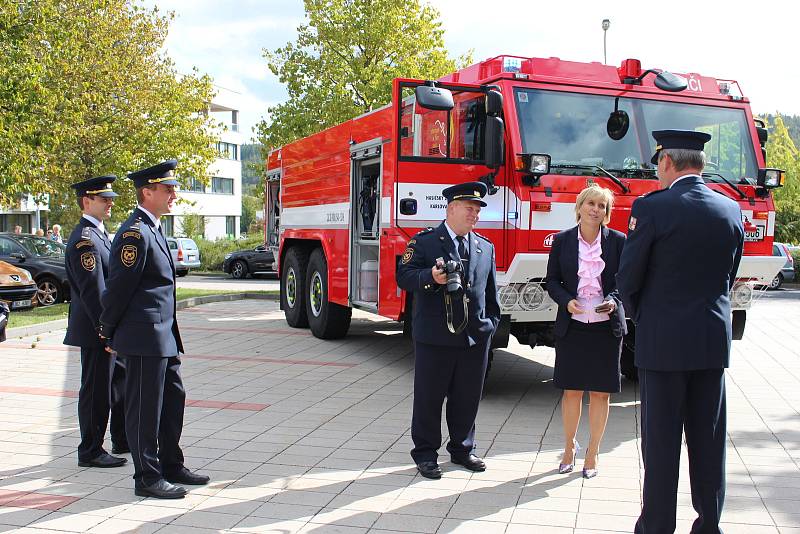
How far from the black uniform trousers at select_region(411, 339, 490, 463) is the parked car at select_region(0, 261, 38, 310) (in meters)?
11.4

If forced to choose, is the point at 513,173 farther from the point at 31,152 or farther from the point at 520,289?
the point at 31,152

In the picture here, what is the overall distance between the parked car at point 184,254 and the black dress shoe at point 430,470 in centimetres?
2641

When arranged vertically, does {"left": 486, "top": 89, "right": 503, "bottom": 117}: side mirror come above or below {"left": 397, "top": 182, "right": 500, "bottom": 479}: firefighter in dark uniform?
above

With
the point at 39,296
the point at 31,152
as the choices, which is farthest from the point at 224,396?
the point at 39,296

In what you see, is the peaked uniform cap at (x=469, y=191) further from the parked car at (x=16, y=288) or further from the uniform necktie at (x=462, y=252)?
the parked car at (x=16, y=288)

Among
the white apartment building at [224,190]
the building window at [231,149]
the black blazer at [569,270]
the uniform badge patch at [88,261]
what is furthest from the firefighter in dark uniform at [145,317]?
the building window at [231,149]

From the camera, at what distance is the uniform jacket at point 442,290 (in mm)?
5383

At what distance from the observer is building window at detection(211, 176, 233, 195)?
67.9 metres

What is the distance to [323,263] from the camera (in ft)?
37.2

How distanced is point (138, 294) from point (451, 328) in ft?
6.36

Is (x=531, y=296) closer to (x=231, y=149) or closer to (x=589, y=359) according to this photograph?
(x=589, y=359)

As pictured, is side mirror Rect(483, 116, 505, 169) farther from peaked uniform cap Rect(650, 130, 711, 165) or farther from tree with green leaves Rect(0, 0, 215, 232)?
tree with green leaves Rect(0, 0, 215, 232)

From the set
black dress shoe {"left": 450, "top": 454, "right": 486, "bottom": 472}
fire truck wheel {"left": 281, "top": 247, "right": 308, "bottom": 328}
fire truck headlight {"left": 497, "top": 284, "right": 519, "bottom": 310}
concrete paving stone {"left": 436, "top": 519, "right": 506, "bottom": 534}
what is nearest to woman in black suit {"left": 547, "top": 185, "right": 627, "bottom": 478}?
black dress shoe {"left": 450, "top": 454, "right": 486, "bottom": 472}

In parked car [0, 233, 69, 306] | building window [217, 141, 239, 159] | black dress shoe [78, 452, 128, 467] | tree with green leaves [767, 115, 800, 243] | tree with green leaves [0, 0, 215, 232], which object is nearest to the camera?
black dress shoe [78, 452, 128, 467]
